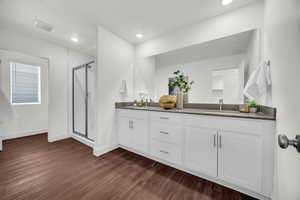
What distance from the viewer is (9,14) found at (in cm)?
182

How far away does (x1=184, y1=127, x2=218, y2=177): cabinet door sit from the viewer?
4.48 feet

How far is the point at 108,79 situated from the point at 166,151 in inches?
66.0

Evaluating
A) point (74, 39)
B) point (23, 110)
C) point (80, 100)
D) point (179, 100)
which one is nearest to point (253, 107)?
point (179, 100)

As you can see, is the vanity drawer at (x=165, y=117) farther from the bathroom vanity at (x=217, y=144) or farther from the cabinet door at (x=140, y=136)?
the cabinet door at (x=140, y=136)

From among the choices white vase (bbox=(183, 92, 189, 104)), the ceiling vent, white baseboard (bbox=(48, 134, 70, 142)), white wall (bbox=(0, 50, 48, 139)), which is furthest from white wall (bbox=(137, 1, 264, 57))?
white wall (bbox=(0, 50, 48, 139))

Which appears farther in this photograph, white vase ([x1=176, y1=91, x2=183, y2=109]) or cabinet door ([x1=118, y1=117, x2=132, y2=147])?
cabinet door ([x1=118, y1=117, x2=132, y2=147])

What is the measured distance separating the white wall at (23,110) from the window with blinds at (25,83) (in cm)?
10

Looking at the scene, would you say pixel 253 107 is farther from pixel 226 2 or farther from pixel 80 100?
pixel 80 100

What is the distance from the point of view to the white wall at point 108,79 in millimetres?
2094

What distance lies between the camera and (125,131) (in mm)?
2248

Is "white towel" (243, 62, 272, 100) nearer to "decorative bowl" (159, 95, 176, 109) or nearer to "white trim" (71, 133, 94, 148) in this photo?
"decorative bowl" (159, 95, 176, 109)

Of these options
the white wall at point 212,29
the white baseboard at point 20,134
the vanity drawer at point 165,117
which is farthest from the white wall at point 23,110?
the white wall at point 212,29

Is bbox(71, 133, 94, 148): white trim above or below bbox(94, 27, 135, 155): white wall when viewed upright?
below

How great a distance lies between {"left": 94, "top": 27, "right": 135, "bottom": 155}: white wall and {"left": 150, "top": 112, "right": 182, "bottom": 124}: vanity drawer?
0.95m
